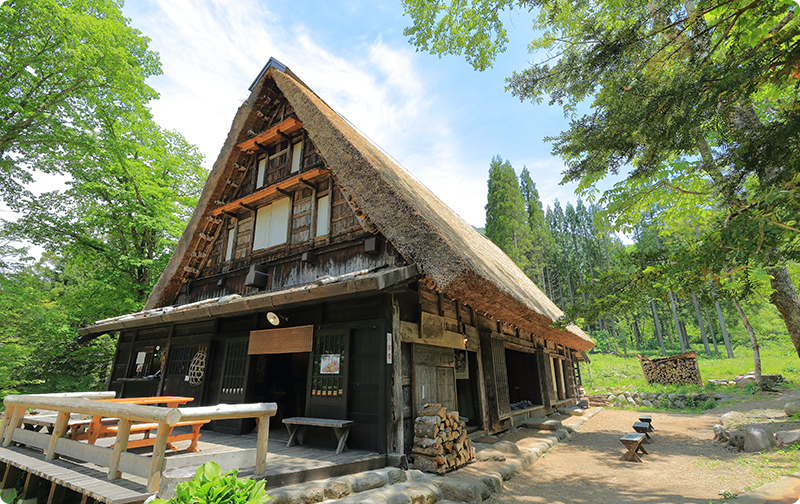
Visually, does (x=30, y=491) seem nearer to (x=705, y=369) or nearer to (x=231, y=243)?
(x=231, y=243)

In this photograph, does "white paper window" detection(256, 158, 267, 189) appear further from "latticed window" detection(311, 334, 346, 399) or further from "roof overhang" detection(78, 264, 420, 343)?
"latticed window" detection(311, 334, 346, 399)

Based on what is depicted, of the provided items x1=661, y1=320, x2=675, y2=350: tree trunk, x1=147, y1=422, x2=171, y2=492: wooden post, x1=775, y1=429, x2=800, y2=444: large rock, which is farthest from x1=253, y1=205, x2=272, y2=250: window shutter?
x1=661, y1=320, x2=675, y2=350: tree trunk

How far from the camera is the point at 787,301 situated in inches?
242

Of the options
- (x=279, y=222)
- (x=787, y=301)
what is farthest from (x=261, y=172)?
(x=787, y=301)

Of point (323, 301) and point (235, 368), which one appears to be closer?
point (323, 301)

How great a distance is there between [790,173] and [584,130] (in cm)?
273

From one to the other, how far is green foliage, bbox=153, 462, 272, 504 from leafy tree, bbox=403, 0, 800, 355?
16.3ft

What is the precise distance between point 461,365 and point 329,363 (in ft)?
9.95

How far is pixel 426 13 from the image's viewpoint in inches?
279

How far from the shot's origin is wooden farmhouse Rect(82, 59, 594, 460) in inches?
218

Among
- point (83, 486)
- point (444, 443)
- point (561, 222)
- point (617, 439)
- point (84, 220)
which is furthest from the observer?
point (561, 222)

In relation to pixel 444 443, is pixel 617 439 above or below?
below

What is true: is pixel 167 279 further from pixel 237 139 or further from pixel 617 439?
pixel 617 439

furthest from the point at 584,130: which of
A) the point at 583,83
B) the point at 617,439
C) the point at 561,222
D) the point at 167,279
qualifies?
the point at 561,222
